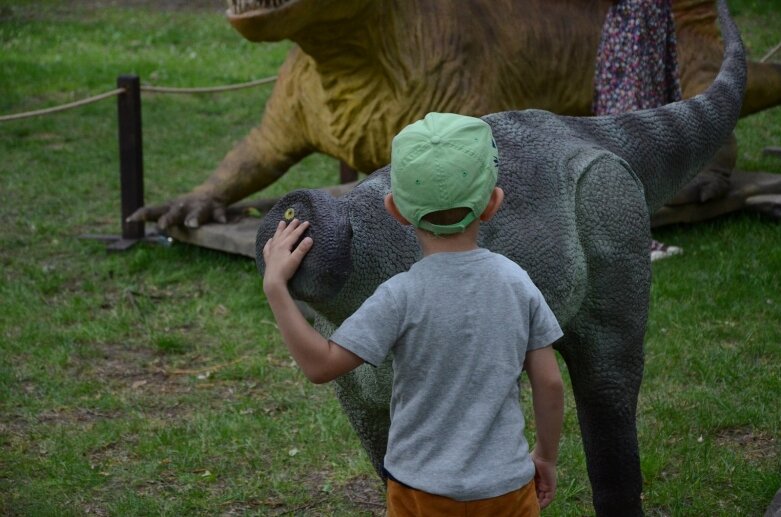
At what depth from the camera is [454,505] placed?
2146 mm

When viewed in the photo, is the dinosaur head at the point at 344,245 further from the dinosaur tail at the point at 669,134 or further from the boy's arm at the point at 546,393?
the dinosaur tail at the point at 669,134

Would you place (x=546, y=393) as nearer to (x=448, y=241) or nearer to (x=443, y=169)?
(x=448, y=241)

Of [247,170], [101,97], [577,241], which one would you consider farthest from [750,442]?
[101,97]

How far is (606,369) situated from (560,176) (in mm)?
502

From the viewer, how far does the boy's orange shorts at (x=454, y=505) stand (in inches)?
84.6

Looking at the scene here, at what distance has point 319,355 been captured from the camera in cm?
208

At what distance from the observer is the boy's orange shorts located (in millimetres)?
2148

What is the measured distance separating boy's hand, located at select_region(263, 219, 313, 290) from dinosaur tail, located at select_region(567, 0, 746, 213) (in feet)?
3.22

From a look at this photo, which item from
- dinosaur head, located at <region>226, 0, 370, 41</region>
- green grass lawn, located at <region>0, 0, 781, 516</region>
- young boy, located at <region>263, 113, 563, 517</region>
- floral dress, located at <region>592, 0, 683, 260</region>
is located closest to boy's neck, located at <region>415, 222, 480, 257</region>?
young boy, located at <region>263, 113, 563, 517</region>

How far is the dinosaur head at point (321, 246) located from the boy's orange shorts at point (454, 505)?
15.6 inches

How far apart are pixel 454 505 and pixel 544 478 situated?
30 centimetres

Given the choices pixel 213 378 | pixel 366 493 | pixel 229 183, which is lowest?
pixel 213 378

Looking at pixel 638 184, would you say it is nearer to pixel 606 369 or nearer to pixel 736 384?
pixel 606 369

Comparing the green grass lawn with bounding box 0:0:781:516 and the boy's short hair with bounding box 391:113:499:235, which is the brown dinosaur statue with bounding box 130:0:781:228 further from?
the boy's short hair with bounding box 391:113:499:235
